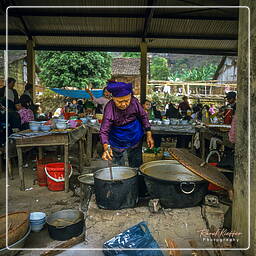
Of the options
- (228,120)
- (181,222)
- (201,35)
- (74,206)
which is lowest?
(74,206)

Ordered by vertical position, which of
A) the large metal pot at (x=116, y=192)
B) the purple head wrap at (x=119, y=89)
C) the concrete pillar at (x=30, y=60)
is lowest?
the large metal pot at (x=116, y=192)

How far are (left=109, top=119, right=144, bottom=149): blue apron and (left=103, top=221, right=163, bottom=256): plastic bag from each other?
116cm

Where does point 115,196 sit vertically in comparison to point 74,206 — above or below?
above

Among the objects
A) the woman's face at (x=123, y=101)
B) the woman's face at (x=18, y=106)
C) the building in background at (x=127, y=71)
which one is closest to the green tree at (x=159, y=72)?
the building in background at (x=127, y=71)

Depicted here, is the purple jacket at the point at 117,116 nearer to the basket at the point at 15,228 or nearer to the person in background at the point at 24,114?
the basket at the point at 15,228

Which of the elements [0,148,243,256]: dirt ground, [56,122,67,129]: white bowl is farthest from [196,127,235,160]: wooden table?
[56,122,67,129]: white bowl

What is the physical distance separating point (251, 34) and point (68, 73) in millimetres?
16451

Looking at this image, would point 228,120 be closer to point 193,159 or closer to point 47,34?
point 193,159

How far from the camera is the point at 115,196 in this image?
7.57ft

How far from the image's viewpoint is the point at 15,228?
222cm

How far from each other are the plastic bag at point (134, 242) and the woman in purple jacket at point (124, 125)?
0.78 meters

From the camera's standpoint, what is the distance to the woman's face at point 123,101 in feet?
8.41

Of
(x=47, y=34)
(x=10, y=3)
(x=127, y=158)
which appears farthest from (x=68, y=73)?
(x=127, y=158)

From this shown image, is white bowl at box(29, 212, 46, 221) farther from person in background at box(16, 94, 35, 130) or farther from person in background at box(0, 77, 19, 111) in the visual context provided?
person in background at box(0, 77, 19, 111)
